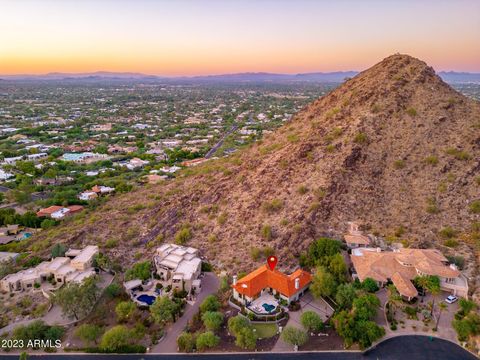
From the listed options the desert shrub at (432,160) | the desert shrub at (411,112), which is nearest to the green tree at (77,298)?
the desert shrub at (432,160)

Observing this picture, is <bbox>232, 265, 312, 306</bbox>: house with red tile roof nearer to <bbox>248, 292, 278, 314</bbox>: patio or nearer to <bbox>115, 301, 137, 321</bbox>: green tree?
<bbox>248, 292, 278, 314</bbox>: patio

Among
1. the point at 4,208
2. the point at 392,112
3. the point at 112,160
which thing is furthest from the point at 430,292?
the point at 112,160

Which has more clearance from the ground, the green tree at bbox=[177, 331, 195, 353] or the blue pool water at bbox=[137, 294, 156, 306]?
the green tree at bbox=[177, 331, 195, 353]

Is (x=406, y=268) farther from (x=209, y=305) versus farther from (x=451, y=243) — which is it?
(x=209, y=305)

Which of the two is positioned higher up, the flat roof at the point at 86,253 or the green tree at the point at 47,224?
the flat roof at the point at 86,253

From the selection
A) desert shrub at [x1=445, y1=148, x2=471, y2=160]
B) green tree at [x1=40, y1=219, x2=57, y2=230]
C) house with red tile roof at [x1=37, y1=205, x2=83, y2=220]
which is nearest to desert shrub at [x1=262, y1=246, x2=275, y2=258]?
desert shrub at [x1=445, y1=148, x2=471, y2=160]

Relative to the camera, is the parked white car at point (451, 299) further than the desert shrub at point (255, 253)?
No

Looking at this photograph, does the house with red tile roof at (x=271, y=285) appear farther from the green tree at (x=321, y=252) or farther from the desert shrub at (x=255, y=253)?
the desert shrub at (x=255, y=253)
